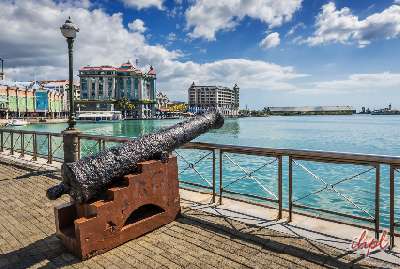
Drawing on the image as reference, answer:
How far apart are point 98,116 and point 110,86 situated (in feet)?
59.0

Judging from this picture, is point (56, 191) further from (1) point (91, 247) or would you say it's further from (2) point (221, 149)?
(2) point (221, 149)

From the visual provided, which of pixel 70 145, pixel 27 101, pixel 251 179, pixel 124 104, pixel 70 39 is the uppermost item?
pixel 27 101

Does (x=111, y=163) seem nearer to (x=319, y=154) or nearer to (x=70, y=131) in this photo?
(x=319, y=154)

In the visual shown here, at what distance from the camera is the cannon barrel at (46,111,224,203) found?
3701mm

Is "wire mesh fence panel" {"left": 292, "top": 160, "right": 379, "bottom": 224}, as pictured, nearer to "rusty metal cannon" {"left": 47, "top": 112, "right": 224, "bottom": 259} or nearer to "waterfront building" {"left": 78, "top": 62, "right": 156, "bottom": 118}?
"rusty metal cannon" {"left": 47, "top": 112, "right": 224, "bottom": 259}

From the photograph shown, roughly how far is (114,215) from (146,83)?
144202mm

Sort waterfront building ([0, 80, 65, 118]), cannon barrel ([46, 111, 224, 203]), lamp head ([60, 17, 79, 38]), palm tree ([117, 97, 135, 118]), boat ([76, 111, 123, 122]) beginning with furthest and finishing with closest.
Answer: palm tree ([117, 97, 135, 118]), boat ([76, 111, 123, 122]), waterfront building ([0, 80, 65, 118]), lamp head ([60, 17, 79, 38]), cannon barrel ([46, 111, 224, 203])

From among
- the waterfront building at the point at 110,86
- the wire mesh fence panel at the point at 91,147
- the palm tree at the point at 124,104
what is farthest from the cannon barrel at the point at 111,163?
the palm tree at the point at 124,104

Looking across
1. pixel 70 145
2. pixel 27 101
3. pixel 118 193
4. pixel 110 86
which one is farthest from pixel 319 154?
pixel 110 86

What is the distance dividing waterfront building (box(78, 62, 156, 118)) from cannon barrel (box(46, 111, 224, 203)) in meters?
131

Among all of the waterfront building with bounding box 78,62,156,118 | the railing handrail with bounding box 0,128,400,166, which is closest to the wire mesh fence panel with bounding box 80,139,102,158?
the railing handrail with bounding box 0,128,400,166

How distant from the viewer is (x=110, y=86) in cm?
13312

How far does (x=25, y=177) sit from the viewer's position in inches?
335

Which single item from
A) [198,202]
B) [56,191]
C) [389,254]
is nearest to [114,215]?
[56,191]
